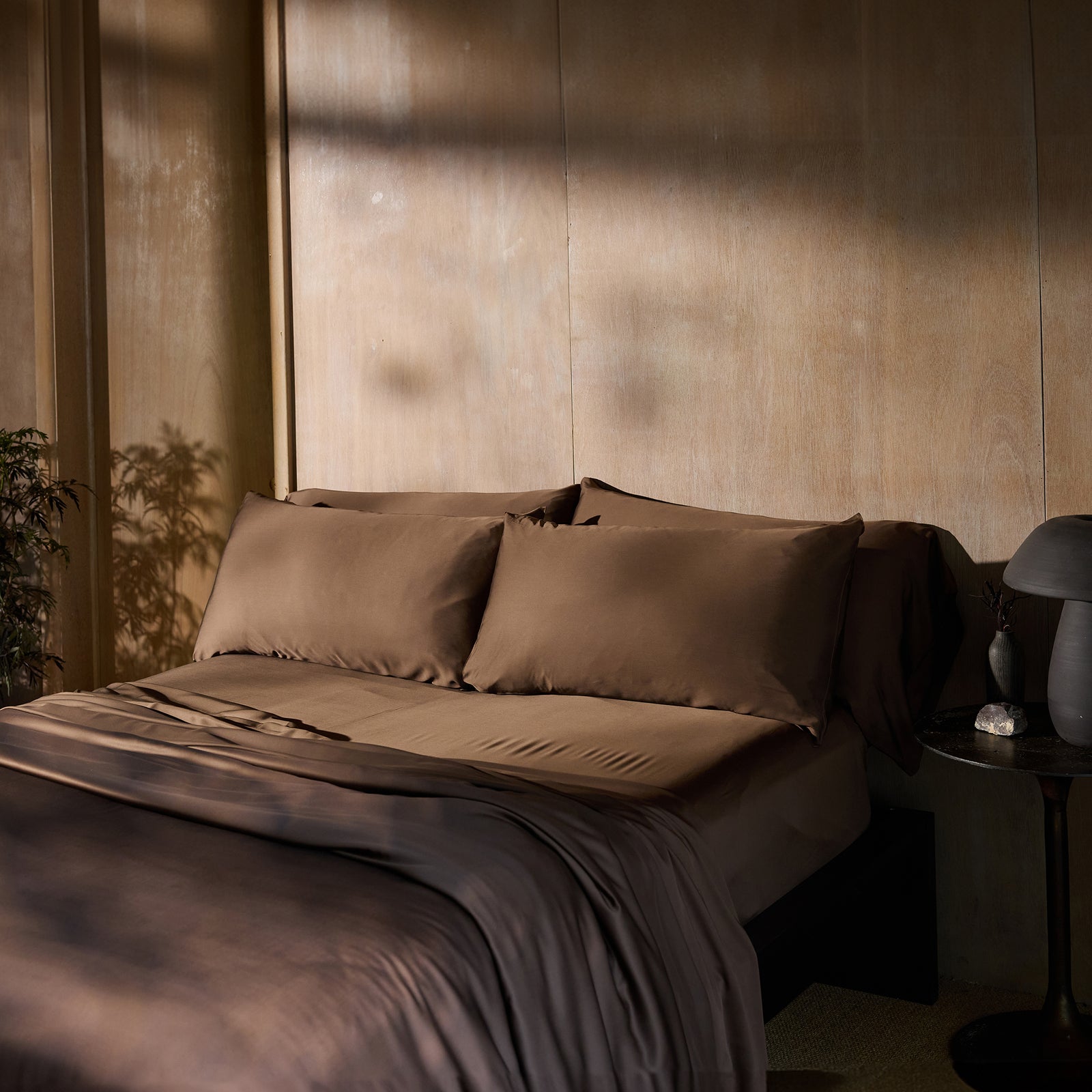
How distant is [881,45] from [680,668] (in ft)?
5.11

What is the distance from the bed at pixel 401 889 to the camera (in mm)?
1335

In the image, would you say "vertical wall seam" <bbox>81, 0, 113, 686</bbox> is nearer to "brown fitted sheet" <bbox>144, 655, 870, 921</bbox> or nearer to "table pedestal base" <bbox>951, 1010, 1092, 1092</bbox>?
"brown fitted sheet" <bbox>144, 655, 870, 921</bbox>

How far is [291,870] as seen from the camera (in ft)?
5.40

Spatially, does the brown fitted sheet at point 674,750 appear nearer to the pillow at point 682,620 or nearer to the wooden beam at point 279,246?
the pillow at point 682,620

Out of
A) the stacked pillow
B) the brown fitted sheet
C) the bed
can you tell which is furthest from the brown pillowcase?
the bed

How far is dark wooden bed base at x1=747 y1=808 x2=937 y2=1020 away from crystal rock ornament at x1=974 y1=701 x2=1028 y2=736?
1.17 ft

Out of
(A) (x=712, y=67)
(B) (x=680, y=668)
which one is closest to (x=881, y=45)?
(A) (x=712, y=67)

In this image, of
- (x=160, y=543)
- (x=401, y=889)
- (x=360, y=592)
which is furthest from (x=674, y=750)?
(x=160, y=543)

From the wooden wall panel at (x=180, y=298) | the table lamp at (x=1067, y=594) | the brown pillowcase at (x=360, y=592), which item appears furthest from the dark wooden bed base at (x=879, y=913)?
the wooden wall panel at (x=180, y=298)

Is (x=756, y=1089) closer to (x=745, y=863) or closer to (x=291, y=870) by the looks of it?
(x=745, y=863)

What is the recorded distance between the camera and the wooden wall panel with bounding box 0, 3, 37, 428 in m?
3.53

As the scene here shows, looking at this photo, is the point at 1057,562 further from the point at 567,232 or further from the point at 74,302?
the point at 74,302

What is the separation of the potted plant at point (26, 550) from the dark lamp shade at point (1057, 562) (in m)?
2.67

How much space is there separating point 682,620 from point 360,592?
0.90 m
